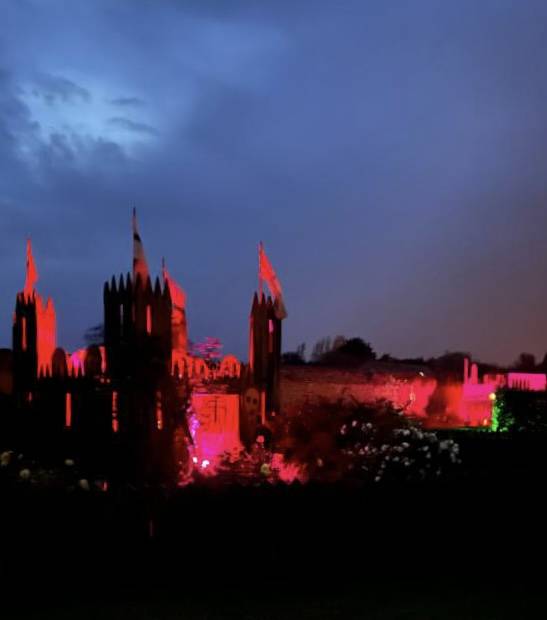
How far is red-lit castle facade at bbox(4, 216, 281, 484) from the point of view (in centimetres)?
991

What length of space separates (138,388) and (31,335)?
2.14m

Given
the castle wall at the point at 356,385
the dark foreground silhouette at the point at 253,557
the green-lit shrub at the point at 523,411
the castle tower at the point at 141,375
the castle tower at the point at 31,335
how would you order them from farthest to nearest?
the castle wall at the point at 356,385
the green-lit shrub at the point at 523,411
the castle tower at the point at 31,335
the castle tower at the point at 141,375
the dark foreground silhouette at the point at 253,557

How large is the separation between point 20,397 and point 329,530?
5.33 m

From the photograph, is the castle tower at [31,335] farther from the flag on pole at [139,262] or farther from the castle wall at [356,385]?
the castle wall at [356,385]

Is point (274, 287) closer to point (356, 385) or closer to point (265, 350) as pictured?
Result: point (265, 350)

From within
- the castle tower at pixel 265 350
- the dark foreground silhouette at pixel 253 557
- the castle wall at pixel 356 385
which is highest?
the castle tower at pixel 265 350

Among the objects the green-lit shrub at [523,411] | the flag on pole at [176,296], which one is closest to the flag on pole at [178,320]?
the flag on pole at [176,296]

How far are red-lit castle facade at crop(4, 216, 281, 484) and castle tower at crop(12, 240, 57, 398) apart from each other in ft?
0.05

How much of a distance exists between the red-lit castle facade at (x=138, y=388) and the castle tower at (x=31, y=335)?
1cm

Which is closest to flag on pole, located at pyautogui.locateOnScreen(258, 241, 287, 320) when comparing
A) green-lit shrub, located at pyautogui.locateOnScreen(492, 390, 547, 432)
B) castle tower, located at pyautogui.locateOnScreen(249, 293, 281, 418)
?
castle tower, located at pyautogui.locateOnScreen(249, 293, 281, 418)

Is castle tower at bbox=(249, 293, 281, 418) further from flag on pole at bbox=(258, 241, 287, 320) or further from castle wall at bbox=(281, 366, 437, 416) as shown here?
castle wall at bbox=(281, 366, 437, 416)

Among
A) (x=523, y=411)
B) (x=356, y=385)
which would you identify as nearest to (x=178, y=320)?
(x=523, y=411)

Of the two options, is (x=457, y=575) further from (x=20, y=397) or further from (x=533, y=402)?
(x=533, y=402)

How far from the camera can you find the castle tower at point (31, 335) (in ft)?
36.3
